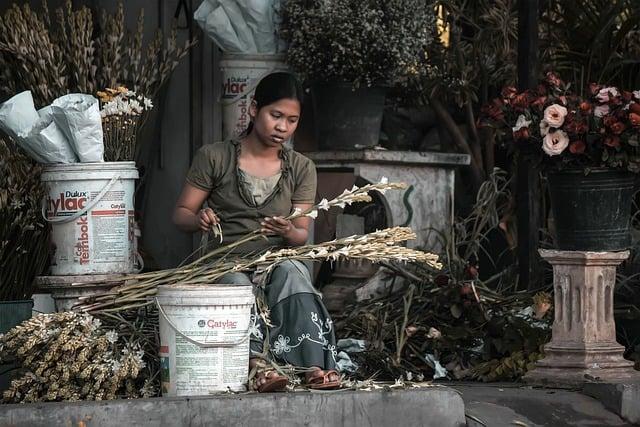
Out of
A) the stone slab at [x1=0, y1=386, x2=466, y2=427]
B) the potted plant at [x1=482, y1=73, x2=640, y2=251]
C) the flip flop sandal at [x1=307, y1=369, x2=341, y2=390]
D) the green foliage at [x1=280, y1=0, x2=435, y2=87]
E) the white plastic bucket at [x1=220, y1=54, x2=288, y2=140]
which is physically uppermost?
the green foliage at [x1=280, y1=0, x2=435, y2=87]

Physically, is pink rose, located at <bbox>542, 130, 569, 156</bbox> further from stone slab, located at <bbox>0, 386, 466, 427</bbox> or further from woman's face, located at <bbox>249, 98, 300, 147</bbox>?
stone slab, located at <bbox>0, 386, 466, 427</bbox>

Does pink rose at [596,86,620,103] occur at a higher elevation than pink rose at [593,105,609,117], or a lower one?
higher

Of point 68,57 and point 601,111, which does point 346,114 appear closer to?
point 68,57

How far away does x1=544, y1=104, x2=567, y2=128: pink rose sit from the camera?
6.30 m

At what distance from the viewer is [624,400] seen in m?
6.04

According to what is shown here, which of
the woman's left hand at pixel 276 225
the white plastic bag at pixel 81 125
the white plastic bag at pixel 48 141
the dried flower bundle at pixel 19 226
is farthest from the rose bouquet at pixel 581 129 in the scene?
the dried flower bundle at pixel 19 226

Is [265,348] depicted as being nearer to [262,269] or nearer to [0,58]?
[262,269]

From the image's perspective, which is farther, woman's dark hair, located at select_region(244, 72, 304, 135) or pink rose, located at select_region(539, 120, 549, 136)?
pink rose, located at select_region(539, 120, 549, 136)

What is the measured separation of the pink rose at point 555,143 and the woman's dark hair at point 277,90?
3.69 feet

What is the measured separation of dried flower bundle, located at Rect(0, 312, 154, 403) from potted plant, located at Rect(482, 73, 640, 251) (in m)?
2.08

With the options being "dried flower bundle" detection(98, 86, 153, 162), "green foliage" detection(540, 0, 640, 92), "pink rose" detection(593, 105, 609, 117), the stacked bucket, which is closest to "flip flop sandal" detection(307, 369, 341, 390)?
the stacked bucket

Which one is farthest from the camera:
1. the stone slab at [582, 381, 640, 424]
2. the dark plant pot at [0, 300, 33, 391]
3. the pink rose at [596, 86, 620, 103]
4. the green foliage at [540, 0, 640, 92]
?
the green foliage at [540, 0, 640, 92]

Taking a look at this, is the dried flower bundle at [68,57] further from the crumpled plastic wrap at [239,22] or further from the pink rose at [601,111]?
the pink rose at [601,111]

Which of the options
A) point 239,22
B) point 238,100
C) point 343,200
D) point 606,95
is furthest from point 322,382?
point 239,22
